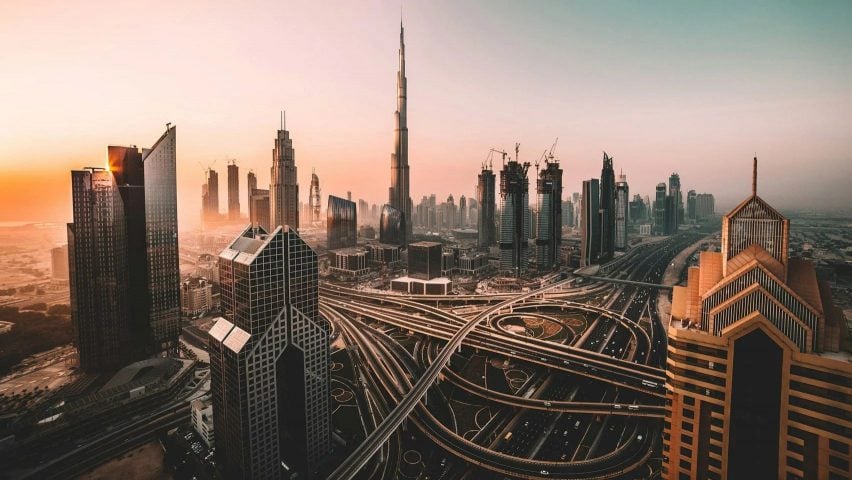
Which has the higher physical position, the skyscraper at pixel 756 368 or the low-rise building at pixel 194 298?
the skyscraper at pixel 756 368

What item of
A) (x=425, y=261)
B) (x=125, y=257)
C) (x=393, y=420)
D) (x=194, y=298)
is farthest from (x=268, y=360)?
(x=425, y=261)

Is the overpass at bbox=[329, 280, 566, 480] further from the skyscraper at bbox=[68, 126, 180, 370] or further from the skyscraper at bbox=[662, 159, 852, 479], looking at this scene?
the skyscraper at bbox=[68, 126, 180, 370]

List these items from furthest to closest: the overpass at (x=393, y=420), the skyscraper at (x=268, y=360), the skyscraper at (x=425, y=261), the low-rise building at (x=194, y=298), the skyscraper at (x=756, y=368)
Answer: the skyscraper at (x=425, y=261), the low-rise building at (x=194, y=298), the overpass at (x=393, y=420), the skyscraper at (x=268, y=360), the skyscraper at (x=756, y=368)

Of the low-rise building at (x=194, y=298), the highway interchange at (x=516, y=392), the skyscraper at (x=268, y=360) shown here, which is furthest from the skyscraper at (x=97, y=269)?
the highway interchange at (x=516, y=392)

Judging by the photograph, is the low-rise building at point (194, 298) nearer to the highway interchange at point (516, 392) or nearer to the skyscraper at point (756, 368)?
the highway interchange at point (516, 392)

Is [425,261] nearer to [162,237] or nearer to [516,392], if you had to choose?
[516,392]

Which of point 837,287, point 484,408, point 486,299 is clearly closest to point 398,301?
point 486,299

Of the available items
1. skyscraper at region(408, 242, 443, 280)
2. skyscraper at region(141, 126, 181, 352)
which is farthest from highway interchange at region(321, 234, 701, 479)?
skyscraper at region(141, 126, 181, 352)

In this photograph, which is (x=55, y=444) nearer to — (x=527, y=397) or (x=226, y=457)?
(x=226, y=457)
